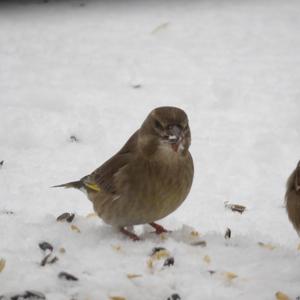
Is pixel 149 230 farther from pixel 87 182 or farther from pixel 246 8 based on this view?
pixel 246 8

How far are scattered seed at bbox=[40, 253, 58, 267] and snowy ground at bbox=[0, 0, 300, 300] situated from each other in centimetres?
4

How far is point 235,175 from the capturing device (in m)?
6.59

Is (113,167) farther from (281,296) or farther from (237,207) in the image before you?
(237,207)

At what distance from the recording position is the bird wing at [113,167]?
14.9ft

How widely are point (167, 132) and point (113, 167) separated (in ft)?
1.99

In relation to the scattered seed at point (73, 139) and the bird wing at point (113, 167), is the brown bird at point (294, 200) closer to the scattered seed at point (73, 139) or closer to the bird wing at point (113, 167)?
the bird wing at point (113, 167)

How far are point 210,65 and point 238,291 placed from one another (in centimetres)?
540

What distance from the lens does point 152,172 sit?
436cm

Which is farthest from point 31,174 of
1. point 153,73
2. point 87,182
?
point 153,73

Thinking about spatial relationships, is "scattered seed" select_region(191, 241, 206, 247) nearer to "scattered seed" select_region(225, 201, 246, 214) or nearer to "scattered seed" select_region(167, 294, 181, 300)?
"scattered seed" select_region(167, 294, 181, 300)

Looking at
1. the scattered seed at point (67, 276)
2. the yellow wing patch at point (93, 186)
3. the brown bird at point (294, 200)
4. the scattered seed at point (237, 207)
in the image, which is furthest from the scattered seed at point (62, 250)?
the scattered seed at point (237, 207)

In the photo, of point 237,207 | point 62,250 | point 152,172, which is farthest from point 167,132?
point 237,207

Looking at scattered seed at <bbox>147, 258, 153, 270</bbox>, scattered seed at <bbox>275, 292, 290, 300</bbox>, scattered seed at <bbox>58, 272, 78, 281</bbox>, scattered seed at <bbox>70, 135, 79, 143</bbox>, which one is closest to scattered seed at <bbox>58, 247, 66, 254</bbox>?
scattered seed at <bbox>58, 272, 78, 281</bbox>

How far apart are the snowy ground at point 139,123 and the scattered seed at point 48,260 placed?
44 millimetres
